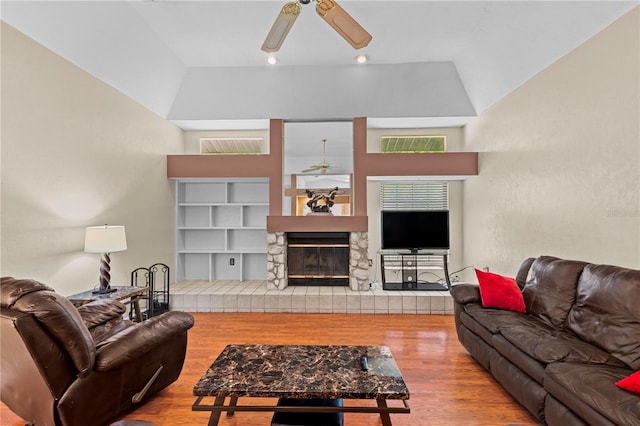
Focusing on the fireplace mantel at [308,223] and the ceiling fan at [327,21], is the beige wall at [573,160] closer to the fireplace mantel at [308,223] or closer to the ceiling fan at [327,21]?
the ceiling fan at [327,21]

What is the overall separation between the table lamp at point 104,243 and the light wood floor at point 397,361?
1.18m

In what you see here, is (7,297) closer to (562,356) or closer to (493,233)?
(562,356)

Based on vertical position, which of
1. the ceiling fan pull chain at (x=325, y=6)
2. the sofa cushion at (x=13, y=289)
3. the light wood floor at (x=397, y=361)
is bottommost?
the light wood floor at (x=397, y=361)

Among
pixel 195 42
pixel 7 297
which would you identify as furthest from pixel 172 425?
pixel 195 42

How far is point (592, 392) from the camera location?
5.47ft

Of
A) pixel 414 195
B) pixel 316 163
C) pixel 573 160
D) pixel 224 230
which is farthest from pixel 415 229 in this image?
pixel 224 230

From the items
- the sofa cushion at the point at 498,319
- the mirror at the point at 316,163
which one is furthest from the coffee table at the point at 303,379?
the mirror at the point at 316,163

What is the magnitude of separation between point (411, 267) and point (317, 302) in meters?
1.80

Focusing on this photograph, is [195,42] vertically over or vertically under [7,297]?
over

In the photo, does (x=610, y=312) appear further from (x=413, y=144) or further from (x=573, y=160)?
(x=413, y=144)

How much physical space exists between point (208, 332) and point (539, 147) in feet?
15.1

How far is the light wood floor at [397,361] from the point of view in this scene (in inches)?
87.4

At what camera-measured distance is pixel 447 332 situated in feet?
12.7

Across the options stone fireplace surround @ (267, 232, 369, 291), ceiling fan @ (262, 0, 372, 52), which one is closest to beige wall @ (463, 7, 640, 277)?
stone fireplace surround @ (267, 232, 369, 291)
